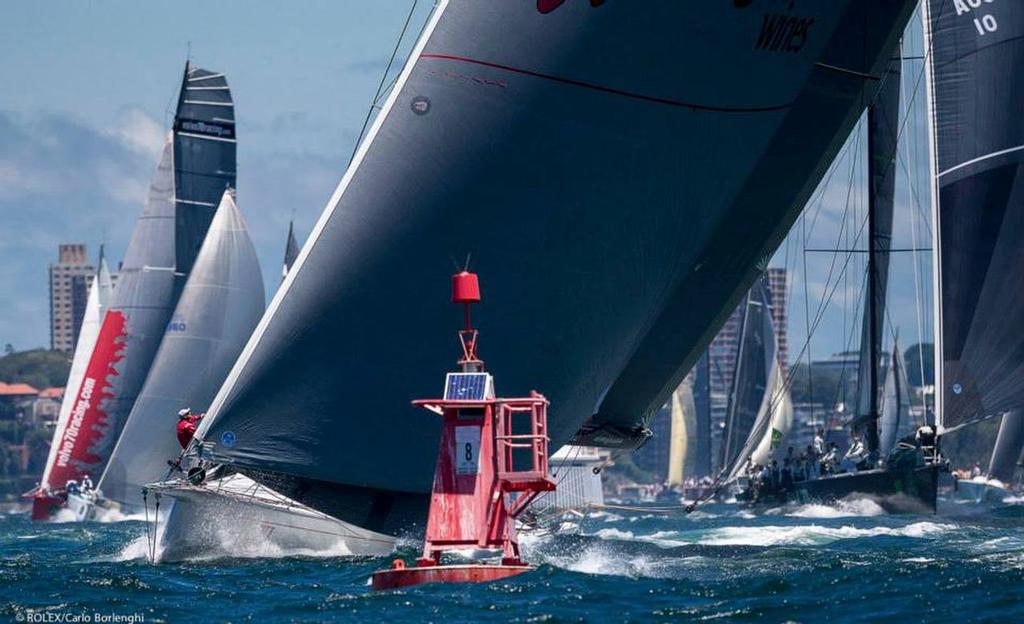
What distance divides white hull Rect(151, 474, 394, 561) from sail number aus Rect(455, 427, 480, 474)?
593 centimetres

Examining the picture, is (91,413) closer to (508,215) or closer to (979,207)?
(979,207)

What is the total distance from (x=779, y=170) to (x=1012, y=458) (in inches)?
2033

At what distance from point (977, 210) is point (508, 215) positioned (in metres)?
16.3

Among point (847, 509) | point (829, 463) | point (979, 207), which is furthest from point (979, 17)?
point (829, 463)

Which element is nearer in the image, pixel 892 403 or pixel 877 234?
pixel 877 234

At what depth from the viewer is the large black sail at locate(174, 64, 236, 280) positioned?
176ft

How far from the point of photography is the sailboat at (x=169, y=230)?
53500 millimetres

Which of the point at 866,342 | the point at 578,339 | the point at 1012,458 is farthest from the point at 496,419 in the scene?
the point at 1012,458

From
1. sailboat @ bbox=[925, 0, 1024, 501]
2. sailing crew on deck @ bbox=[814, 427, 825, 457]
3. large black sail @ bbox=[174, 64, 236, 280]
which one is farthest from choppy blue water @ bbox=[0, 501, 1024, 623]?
sailing crew on deck @ bbox=[814, 427, 825, 457]

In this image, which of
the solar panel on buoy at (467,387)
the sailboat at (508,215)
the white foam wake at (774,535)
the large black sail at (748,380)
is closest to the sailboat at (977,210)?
the white foam wake at (774,535)

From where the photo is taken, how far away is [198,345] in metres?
47.4

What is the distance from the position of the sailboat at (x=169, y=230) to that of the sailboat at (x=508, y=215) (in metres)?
29.0

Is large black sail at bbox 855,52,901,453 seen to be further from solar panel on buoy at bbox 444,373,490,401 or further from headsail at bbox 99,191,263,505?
solar panel on buoy at bbox 444,373,490,401

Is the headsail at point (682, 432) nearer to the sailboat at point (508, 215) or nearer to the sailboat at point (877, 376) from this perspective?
the sailboat at point (877, 376)
